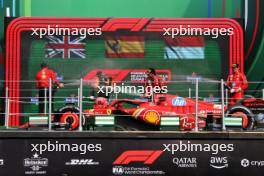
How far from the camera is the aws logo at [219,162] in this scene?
31.2 ft

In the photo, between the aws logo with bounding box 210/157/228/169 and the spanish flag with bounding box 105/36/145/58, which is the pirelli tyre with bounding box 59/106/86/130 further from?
the spanish flag with bounding box 105/36/145/58

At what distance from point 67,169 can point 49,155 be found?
0.42 meters

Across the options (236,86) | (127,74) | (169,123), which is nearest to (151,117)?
(169,123)

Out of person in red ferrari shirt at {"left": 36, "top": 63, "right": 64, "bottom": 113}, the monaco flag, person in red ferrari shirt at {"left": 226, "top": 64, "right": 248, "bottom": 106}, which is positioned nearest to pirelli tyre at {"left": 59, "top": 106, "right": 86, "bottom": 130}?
person in red ferrari shirt at {"left": 36, "top": 63, "right": 64, "bottom": 113}

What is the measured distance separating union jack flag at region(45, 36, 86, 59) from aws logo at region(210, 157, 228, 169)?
19.3 feet

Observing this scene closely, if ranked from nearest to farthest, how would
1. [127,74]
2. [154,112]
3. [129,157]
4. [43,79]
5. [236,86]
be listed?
[129,157] → [154,112] → [236,86] → [43,79] → [127,74]

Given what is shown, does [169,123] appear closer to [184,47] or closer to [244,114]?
[244,114]

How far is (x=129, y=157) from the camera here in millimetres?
9492

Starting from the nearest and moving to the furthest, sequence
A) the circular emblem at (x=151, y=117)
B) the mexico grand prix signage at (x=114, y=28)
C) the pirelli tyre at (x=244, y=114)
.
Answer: the pirelli tyre at (x=244, y=114) → the circular emblem at (x=151, y=117) → the mexico grand prix signage at (x=114, y=28)

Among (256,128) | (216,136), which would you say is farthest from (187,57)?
(216,136)

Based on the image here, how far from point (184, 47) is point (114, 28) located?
2003 mm

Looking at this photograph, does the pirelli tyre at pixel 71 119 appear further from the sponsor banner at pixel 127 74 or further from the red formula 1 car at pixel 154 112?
the sponsor banner at pixel 127 74

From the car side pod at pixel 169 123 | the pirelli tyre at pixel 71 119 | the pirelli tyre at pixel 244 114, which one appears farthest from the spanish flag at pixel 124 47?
the car side pod at pixel 169 123

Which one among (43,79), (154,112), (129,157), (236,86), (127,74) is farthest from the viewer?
(127,74)
